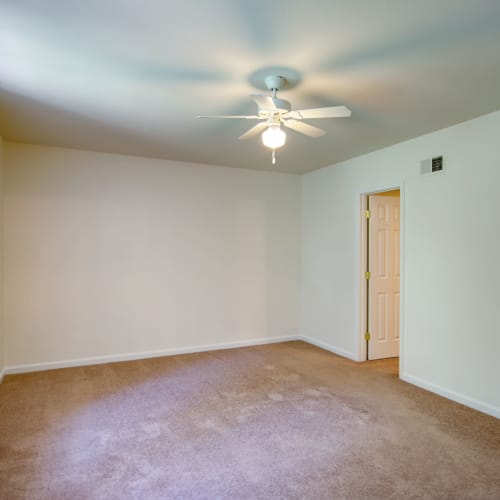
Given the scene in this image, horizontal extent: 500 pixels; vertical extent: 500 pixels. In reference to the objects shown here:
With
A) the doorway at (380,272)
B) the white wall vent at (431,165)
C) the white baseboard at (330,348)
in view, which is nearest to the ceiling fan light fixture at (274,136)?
the white wall vent at (431,165)

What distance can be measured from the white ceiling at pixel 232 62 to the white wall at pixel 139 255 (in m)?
0.89

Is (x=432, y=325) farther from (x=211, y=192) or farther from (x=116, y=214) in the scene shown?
(x=116, y=214)

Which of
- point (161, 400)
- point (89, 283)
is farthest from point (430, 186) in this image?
point (89, 283)

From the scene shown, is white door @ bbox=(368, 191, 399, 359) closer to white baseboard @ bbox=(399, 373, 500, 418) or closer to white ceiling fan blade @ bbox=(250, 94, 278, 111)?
white baseboard @ bbox=(399, 373, 500, 418)

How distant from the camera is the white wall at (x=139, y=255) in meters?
4.21

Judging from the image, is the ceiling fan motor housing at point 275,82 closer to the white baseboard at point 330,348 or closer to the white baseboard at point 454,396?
the white baseboard at point 454,396

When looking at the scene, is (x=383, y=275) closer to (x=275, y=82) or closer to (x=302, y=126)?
(x=302, y=126)

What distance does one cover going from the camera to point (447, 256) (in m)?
3.50

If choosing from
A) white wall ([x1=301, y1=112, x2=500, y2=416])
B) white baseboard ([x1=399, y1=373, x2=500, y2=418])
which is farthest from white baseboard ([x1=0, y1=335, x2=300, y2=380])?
white baseboard ([x1=399, y1=373, x2=500, y2=418])

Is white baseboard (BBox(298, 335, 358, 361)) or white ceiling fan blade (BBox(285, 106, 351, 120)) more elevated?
white ceiling fan blade (BBox(285, 106, 351, 120))

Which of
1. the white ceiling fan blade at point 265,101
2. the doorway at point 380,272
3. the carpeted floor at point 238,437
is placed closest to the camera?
the carpeted floor at point 238,437

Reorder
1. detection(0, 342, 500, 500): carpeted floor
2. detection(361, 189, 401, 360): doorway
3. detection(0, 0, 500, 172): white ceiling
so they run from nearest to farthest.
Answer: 1. detection(0, 0, 500, 172): white ceiling
2. detection(0, 342, 500, 500): carpeted floor
3. detection(361, 189, 401, 360): doorway

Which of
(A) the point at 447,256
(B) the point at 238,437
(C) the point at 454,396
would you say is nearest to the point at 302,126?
(A) the point at 447,256

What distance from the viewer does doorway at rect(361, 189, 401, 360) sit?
468cm
